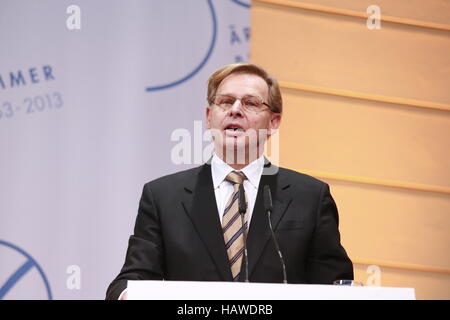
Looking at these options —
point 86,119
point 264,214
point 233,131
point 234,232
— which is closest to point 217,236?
point 234,232

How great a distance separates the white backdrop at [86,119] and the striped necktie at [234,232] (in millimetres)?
863

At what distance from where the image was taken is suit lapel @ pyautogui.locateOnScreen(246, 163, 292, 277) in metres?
2.24

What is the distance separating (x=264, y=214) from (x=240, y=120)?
0.33 meters

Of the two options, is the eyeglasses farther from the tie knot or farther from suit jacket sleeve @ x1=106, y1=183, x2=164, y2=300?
suit jacket sleeve @ x1=106, y1=183, x2=164, y2=300

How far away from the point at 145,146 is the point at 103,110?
0.80 feet

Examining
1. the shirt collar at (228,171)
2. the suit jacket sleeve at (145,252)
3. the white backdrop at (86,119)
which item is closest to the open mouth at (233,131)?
the shirt collar at (228,171)

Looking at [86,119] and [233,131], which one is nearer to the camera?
[233,131]

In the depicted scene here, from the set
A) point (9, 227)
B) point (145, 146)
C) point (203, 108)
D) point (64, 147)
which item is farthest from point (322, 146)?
point (9, 227)

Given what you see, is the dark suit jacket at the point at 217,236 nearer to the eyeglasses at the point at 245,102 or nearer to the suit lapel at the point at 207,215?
the suit lapel at the point at 207,215

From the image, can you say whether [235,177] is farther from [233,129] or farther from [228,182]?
[233,129]

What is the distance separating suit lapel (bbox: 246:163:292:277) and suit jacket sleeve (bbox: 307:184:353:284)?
0.43 ft

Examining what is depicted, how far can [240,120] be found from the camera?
2416mm

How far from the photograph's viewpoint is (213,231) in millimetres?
2266

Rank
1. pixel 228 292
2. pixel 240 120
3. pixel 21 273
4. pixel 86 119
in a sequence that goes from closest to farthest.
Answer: pixel 228 292
pixel 240 120
pixel 21 273
pixel 86 119
